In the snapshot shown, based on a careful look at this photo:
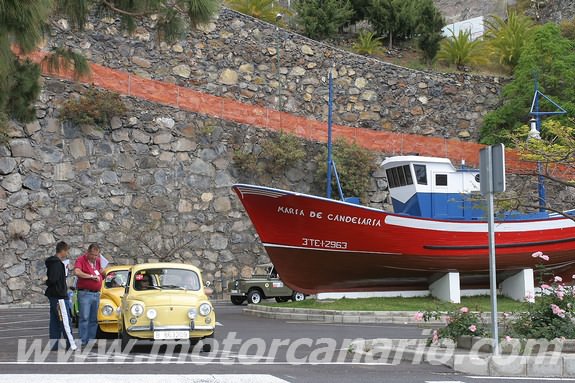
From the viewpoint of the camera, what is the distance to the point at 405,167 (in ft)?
79.8

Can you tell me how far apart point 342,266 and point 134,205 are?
9.02 meters

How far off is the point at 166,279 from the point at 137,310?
3.66ft

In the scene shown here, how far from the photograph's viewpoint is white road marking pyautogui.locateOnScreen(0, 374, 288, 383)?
8.35 meters

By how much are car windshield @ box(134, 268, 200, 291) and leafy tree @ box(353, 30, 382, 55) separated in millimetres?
25079

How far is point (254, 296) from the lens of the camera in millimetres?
27375

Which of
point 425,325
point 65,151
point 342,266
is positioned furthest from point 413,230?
point 65,151

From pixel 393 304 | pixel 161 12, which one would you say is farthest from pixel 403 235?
pixel 161 12

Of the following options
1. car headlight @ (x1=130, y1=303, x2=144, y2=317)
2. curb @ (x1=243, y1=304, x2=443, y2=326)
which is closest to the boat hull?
curb @ (x1=243, y1=304, x2=443, y2=326)

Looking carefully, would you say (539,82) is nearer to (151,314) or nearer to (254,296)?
(254,296)

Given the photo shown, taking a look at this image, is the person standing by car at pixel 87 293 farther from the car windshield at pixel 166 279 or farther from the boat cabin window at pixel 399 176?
the boat cabin window at pixel 399 176

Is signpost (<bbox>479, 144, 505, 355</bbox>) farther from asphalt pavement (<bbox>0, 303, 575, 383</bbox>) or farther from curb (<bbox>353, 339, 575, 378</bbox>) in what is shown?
asphalt pavement (<bbox>0, 303, 575, 383</bbox>)

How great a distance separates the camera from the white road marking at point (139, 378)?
835cm

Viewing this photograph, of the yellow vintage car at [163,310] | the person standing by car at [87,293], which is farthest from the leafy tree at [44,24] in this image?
the yellow vintage car at [163,310]

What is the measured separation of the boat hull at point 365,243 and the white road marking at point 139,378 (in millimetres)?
12999
